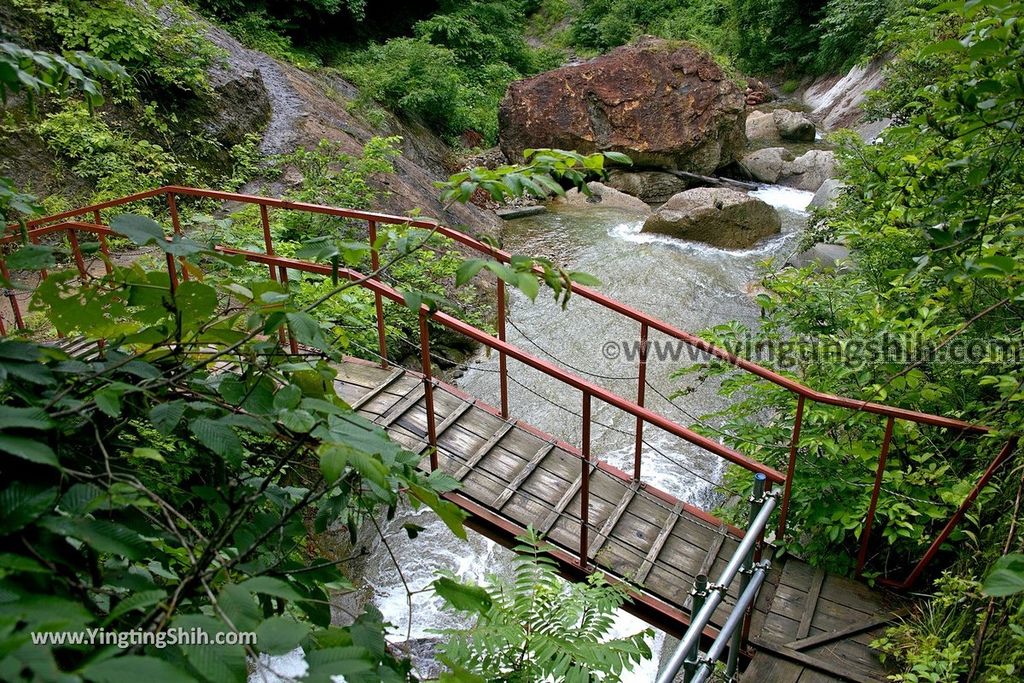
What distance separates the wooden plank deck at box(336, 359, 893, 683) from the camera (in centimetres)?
293

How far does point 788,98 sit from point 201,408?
2250cm

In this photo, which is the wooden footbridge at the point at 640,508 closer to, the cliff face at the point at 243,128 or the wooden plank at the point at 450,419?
the wooden plank at the point at 450,419

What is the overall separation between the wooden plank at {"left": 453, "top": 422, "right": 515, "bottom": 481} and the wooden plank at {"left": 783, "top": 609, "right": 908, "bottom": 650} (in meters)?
1.77

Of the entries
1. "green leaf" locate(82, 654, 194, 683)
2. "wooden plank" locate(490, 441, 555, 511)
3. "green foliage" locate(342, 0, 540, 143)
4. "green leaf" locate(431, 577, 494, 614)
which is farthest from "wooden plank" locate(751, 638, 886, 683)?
"green foliage" locate(342, 0, 540, 143)

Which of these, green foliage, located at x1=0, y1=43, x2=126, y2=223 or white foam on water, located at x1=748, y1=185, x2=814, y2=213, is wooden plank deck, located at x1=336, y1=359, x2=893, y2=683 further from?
white foam on water, located at x1=748, y1=185, x2=814, y2=213

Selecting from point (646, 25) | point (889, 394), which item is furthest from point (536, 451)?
point (646, 25)

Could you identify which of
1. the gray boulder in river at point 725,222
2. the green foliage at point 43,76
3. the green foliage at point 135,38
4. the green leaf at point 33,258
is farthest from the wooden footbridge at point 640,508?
the gray boulder in river at point 725,222

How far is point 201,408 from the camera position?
1.50 meters

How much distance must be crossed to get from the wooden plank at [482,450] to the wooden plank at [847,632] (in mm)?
1771

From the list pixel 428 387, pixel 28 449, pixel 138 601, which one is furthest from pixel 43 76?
pixel 428 387

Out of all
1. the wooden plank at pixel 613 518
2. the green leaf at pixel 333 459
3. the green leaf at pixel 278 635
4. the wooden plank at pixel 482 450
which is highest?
the green leaf at pixel 333 459

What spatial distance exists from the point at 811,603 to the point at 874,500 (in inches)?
22.2

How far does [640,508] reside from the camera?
12.2ft

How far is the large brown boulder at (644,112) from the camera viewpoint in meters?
13.8
